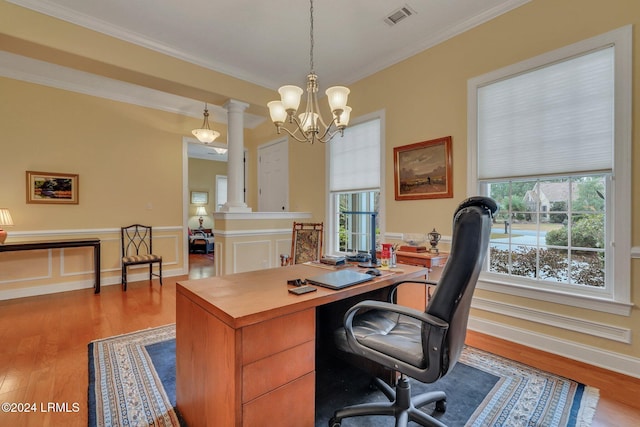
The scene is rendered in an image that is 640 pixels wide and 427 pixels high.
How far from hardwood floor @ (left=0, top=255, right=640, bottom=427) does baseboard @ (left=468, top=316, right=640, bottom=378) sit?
5 centimetres

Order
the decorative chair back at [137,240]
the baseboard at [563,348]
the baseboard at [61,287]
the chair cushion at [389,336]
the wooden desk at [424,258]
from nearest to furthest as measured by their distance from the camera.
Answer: the chair cushion at [389,336] → the baseboard at [563,348] → the wooden desk at [424,258] → the baseboard at [61,287] → the decorative chair back at [137,240]

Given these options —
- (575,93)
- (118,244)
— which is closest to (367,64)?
(575,93)

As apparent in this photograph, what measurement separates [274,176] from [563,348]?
14.7 feet

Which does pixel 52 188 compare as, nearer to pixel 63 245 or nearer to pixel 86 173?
pixel 86 173

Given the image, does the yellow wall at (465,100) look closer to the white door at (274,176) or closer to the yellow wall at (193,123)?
the yellow wall at (193,123)

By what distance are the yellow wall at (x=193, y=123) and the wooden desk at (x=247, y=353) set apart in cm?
201

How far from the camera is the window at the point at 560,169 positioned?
1983mm

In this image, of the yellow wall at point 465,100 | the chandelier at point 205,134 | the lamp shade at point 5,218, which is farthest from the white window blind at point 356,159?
the lamp shade at point 5,218

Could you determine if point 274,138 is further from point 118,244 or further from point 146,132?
point 118,244

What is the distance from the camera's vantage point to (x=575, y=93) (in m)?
2.15

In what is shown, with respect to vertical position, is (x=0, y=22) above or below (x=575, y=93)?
above

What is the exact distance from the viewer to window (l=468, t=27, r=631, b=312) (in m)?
1.98

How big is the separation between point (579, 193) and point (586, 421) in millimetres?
1581

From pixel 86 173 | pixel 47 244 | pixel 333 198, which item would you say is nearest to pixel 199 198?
pixel 86 173
